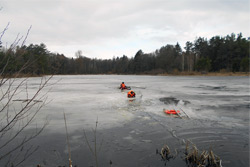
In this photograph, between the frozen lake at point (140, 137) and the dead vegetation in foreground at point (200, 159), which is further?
the frozen lake at point (140, 137)

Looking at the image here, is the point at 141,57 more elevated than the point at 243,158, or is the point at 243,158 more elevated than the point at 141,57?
the point at 141,57

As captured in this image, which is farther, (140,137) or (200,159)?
(140,137)

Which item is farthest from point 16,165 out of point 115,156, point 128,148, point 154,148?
point 154,148

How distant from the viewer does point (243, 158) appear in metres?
4.19

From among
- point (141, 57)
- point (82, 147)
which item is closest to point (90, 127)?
point (82, 147)

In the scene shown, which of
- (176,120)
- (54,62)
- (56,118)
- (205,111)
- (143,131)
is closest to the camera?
(54,62)

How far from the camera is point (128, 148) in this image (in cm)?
470

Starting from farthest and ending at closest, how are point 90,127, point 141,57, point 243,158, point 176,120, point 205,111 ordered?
point 141,57
point 205,111
point 176,120
point 90,127
point 243,158

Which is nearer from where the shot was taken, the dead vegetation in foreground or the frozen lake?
the dead vegetation in foreground

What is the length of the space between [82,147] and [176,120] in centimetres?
384

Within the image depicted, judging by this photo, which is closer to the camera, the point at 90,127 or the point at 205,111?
the point at 90,127

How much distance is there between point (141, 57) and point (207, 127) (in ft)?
290

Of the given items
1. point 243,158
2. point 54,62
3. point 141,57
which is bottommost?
point 243,158

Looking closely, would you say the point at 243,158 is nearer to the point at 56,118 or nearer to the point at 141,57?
the point at 56,118
